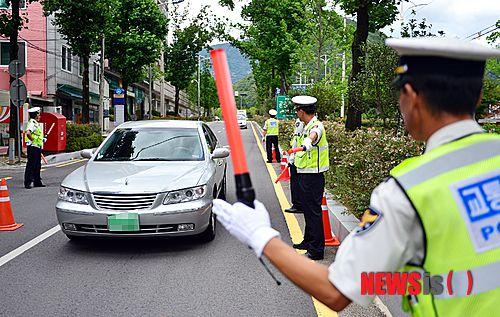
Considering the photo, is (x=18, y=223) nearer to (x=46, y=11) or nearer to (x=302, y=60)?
(x=46, y=11)

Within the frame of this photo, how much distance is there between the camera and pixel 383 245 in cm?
147

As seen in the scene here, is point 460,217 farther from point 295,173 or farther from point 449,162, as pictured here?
point 295,173

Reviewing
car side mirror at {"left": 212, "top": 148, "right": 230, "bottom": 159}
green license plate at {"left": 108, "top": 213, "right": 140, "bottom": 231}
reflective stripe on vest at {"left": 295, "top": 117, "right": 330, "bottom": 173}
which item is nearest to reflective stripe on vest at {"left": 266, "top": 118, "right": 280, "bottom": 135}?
car side mirror at {"left": 212, "top": 148, "right": 230, "bottom": 159}

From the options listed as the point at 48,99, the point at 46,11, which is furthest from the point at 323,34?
the point at 48,99

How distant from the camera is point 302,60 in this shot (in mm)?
25297

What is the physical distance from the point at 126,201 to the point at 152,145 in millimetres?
1749

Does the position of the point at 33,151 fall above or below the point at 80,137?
below

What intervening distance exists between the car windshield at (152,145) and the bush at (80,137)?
47.7 feet

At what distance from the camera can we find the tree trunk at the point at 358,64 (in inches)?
476

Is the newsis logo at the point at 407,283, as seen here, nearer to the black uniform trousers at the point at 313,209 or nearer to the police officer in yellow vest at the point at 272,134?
the black uniform trousers at the point at 313,209

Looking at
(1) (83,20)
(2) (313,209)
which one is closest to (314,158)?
(2) (313,209)

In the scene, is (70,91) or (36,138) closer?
(36,138)

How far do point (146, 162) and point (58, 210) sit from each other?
1.35m

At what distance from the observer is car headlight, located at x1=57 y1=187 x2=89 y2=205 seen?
20.2 feet
